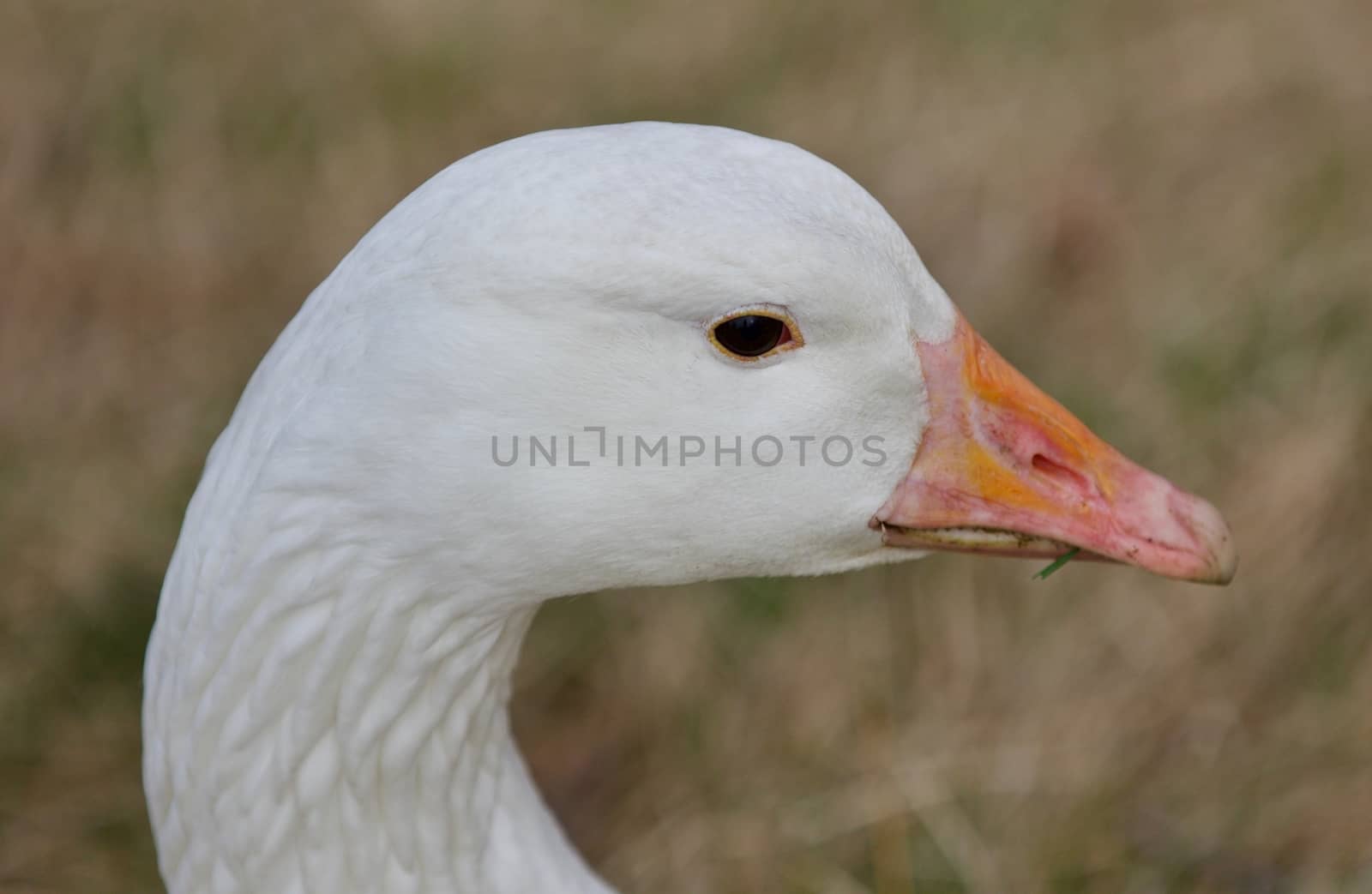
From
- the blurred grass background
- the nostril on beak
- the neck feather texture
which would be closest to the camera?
the neck feather texture

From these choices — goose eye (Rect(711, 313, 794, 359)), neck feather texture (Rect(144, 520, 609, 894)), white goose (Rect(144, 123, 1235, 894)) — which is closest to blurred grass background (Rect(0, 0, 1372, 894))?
neck feather texture (Rect(144, 520, 609, 894))

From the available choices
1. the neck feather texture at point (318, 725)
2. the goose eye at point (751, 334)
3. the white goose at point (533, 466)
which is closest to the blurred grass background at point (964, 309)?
the neck feather texture at point (318, 725)

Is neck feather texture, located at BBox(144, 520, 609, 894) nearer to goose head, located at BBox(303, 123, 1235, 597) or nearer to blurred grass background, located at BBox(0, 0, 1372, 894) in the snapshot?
goose head, located at BBox(303, 123, 1235, 597)

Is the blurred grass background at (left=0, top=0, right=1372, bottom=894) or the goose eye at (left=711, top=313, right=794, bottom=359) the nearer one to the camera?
the goose eye at (left=711, top=313, right=794, bottom=359)

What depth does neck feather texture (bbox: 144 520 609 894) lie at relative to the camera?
77.7 inches

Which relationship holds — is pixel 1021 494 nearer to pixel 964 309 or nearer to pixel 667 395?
pixel 667 395

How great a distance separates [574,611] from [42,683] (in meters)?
1.45

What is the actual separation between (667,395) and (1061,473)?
637mm

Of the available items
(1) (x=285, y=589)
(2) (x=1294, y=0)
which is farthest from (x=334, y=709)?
(2) (x=1294, y=0)

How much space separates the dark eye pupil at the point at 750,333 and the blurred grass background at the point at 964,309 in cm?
198

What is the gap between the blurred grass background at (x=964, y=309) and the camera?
11.8 feet

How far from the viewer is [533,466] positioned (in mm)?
1876

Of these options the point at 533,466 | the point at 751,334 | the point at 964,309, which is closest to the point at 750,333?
the point at 751,334

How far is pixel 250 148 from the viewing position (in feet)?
17.7
